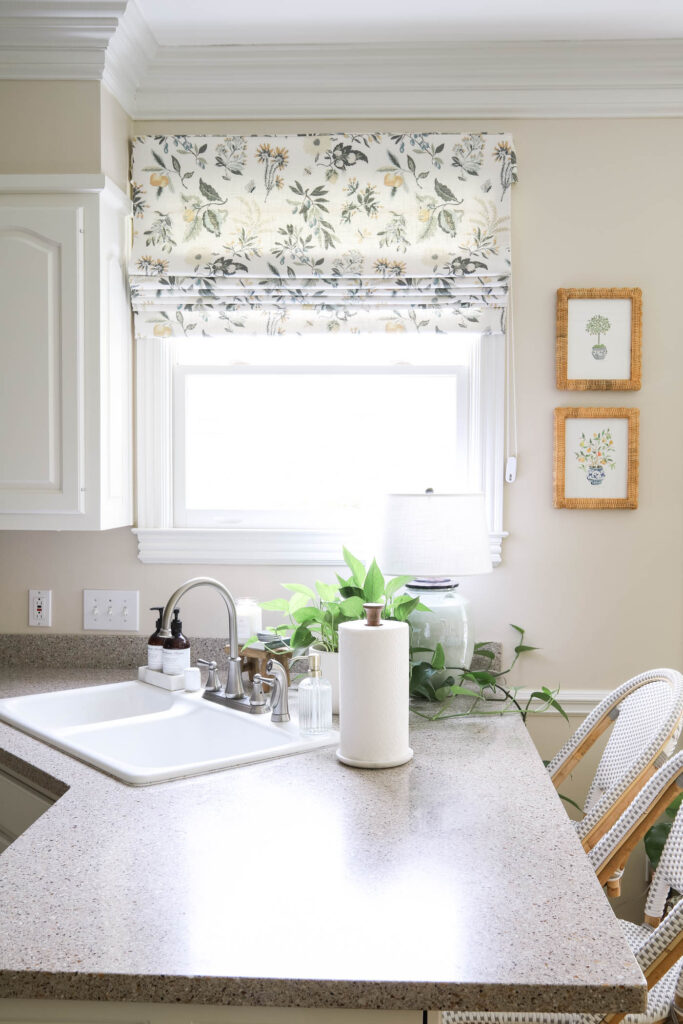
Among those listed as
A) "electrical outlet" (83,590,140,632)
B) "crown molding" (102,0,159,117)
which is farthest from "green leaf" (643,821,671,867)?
"crown molding" (102,0,159,117)

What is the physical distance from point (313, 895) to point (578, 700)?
1.50 metres

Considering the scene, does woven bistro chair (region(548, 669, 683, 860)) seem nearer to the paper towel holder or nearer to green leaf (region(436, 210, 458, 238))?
the paper towel holder

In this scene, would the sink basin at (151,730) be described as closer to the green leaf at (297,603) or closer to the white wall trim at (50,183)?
the green leaf at (297,603)

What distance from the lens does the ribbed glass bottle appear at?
5.91 feet

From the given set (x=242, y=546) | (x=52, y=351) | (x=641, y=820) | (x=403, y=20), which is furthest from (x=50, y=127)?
(x=641, y=820)

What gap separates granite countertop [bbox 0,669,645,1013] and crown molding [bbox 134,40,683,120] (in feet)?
5.83

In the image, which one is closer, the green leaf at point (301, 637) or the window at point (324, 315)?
the green leaf at point (301, 637)

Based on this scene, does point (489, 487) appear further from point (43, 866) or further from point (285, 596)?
point (43, 866)

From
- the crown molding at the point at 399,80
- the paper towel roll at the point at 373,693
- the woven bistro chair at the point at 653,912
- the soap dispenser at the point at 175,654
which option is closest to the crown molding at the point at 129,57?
the crown molding at the point at 399,80

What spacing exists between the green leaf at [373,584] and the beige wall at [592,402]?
1.54ft

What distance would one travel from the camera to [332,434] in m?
2.61

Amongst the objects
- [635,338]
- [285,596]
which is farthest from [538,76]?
[285,596]

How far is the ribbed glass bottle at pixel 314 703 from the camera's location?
1.80 meters

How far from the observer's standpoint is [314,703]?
5.92 feet
